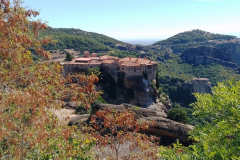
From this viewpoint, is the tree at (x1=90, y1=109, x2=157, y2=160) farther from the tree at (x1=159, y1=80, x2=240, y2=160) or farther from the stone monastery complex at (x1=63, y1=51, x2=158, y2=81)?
the stone monastery complex at (x1=63, y1=51, x2=158, y2=81)

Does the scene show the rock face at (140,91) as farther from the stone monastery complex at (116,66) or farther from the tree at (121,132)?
the tree at (121,132)

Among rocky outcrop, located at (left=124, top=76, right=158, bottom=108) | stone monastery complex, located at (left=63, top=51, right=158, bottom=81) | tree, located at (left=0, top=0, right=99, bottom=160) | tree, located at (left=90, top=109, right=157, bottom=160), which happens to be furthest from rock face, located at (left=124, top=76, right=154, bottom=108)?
tree, located at (left=0, top=0, right=99, bottom=160)

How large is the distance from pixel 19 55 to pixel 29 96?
7.49 ft

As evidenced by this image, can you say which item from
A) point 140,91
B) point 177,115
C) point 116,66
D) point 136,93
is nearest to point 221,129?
point 177,115

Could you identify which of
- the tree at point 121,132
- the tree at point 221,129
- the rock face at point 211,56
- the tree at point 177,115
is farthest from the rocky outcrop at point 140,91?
the rock face at point 211,56

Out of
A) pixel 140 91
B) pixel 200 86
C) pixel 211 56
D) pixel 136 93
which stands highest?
pixel 211 56

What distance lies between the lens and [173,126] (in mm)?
15750

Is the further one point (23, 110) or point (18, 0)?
point (18, 0)

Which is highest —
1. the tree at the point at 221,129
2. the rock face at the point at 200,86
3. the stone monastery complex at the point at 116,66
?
the tree at the point at 221,129

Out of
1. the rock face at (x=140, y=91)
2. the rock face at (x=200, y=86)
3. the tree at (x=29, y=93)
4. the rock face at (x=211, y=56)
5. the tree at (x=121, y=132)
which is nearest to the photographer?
the tree at (x=29, y=93)

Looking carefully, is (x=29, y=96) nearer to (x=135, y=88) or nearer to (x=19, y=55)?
(x=19, y=55)

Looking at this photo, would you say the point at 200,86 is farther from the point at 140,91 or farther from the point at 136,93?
the point at 136,93

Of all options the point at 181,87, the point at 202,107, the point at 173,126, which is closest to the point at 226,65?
the point at 181,87

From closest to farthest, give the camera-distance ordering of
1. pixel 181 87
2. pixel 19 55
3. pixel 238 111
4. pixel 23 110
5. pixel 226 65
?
pixel 23 110 < pixel 238 111 < pixel 19 55 < pixel 181 87 < pixel 226 65
